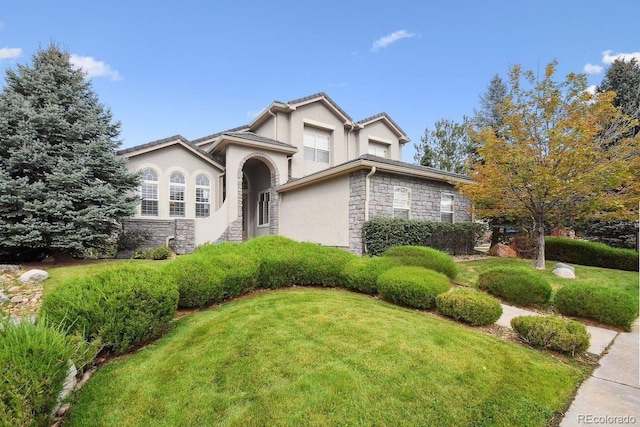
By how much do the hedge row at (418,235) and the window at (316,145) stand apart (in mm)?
7834

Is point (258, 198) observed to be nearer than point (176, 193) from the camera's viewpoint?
No

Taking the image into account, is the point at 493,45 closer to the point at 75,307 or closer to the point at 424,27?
the point at 424,27

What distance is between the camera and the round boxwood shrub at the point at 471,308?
15.2 ft

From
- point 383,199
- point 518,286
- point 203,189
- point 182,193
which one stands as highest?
point 203,189

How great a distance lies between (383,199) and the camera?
10969 millimetres

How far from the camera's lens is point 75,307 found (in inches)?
129

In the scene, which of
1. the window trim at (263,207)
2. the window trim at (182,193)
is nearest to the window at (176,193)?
the window trim at (182,193)

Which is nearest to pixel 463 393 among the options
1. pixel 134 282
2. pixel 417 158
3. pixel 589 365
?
pixel 589 365

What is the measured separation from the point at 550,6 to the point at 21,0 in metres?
14.6

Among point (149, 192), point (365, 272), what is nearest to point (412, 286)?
point (365, 272)

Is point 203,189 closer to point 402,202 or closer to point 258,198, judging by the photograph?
point 258,198

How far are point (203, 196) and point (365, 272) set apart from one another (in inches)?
421

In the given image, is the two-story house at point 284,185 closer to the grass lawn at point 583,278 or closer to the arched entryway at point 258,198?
the arched entryway at point 258,198

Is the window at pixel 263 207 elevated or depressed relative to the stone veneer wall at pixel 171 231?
elevated
